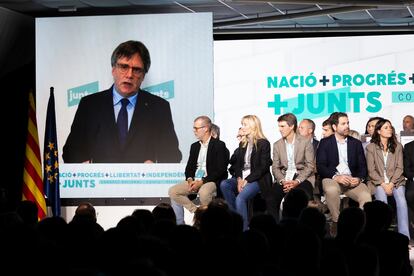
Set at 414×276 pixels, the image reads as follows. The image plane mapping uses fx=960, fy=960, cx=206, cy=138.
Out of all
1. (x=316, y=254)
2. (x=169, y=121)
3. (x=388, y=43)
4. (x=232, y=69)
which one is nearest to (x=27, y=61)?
(x=169, y=121)

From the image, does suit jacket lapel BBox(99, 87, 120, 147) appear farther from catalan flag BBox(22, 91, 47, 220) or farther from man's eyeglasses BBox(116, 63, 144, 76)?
catalan flag BBox(22, 91, 47, 220)

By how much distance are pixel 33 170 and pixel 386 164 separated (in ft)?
13.0

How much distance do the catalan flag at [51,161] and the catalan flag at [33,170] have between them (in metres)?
0.10

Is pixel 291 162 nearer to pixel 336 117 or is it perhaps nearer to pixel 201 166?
pixel 336 117

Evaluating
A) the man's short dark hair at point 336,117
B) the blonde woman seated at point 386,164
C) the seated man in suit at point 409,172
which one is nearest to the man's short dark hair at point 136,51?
the man's short dark hair at point 336,117

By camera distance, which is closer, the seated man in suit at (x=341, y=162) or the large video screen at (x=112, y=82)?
the seated man in suit at (x=341, y=162)

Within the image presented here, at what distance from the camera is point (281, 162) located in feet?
34.6

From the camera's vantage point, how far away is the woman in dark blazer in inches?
409

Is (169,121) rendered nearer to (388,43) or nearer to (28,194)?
(28,194)

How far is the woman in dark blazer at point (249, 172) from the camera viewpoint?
10.4 meters

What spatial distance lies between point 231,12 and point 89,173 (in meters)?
3.11

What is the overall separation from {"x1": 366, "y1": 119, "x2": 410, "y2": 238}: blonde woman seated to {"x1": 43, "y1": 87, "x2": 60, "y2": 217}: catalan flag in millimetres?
3481

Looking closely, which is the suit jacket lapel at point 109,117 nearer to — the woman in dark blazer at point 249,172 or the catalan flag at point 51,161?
the catalan flag at point 51,161

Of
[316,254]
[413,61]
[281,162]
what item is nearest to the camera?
[316,254]
